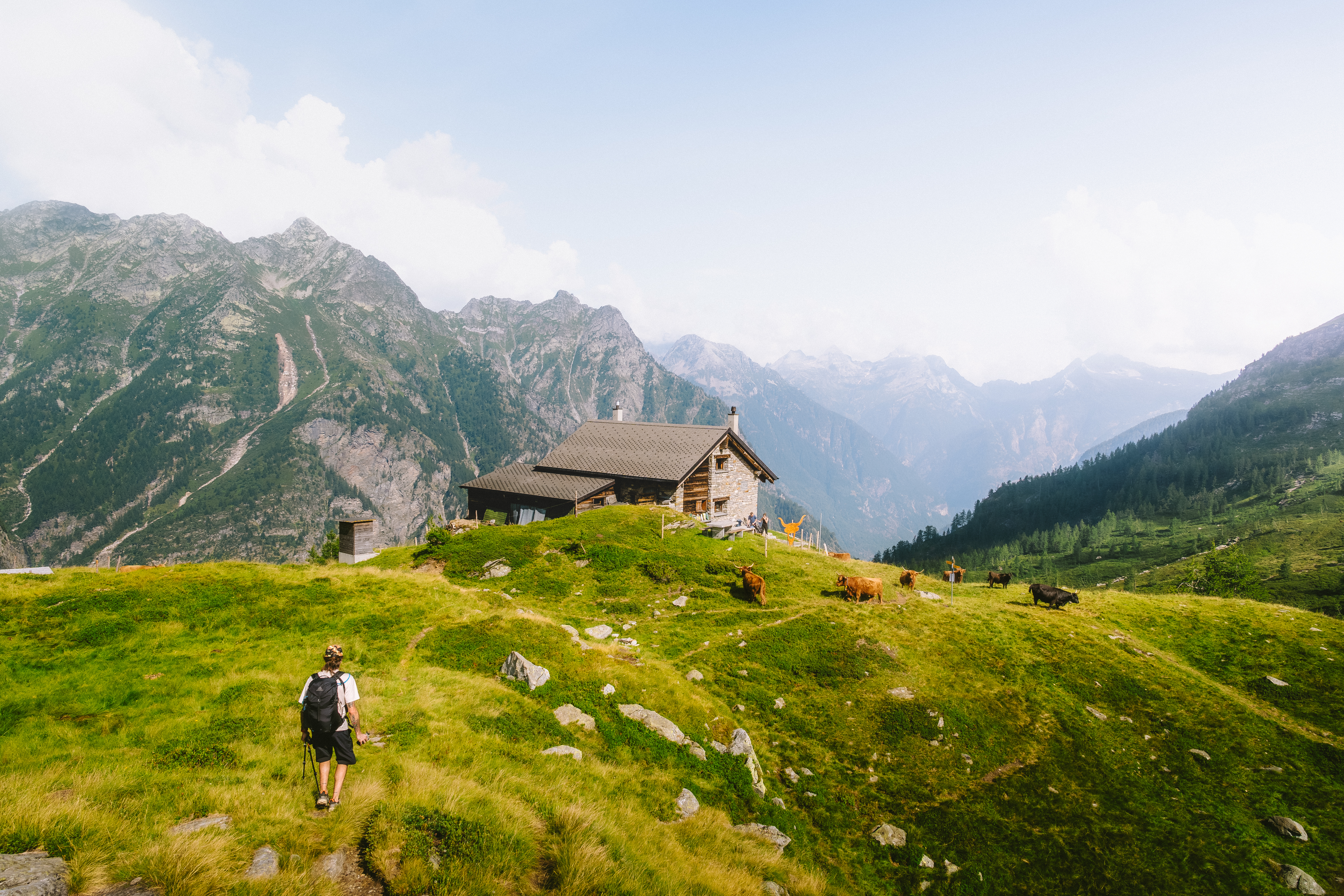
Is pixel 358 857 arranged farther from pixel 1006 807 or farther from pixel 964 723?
pixel 964 723

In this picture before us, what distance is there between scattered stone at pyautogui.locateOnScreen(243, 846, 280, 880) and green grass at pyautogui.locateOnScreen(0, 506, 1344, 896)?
0.17 metres

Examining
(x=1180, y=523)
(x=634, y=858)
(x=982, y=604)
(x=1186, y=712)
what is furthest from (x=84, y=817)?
(x=1180, y=523)

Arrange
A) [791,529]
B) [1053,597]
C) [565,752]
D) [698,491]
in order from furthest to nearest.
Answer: [698,491]
[791,529]
[1053,597]
[565,752]

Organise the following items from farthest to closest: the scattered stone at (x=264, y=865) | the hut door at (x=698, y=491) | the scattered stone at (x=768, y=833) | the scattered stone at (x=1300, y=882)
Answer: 1. the hut door at (x=698, y=491)
2. the scattered stone at (x=768, y=833)
3. the scattered stone at (x=1300, y=882)
4. the scattered stone at (x=264, y=865)

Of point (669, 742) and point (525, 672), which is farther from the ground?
point (525, 672)

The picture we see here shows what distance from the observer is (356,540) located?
3016cm

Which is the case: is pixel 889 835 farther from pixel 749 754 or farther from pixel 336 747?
pixel 336 747

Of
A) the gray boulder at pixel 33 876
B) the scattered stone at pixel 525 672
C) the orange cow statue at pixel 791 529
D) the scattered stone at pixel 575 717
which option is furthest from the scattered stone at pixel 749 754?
the orange cow statue at pixel 791 529

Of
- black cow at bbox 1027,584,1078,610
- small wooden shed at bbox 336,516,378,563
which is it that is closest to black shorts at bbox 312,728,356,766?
small wooden shed at bbox 336,516,378,563

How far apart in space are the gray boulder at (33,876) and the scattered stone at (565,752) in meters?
7.05

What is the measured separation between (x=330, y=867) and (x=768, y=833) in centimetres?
809

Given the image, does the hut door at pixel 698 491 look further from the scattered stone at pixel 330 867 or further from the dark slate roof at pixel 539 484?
the scattered stone at pixel 330 867

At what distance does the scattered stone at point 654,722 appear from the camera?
1338cm

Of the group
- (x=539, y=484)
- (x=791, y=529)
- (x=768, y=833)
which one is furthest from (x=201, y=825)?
(x=539, y=484)
